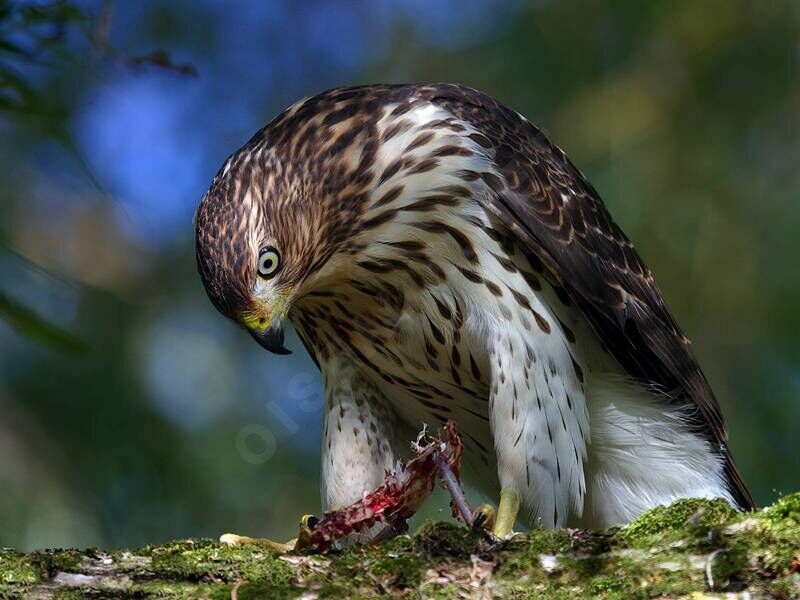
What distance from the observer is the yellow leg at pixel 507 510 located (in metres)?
3.97

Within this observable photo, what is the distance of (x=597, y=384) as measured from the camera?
14.9 feet

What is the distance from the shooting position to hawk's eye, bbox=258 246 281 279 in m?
4.04

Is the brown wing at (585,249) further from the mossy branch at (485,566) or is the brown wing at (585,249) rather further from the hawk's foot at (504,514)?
the mossy branch at (485,566)

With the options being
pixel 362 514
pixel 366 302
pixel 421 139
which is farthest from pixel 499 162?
pixel 362 514

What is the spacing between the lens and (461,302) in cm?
417

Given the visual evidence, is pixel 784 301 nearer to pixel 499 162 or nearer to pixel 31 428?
pixel 499 162

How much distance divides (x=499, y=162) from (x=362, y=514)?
1.49 meters

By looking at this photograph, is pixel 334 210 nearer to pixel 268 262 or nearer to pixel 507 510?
pixel 268 262

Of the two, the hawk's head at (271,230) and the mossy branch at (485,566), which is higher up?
the hawk's head at (271,230)

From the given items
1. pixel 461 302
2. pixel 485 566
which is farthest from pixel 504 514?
pixel 485 566

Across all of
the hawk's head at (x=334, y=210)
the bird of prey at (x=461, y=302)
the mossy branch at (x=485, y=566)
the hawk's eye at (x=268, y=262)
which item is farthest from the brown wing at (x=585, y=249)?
the mossy branch at (x=485, y=566)

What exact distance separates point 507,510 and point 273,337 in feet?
3.24

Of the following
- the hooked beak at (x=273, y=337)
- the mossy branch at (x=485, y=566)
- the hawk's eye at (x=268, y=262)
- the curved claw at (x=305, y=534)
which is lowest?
the mossy branch at (x=485, y=566)

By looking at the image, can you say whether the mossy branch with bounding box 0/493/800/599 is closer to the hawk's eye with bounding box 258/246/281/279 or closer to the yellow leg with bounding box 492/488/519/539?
the yellow leg with bounding box 492/488/519/539
